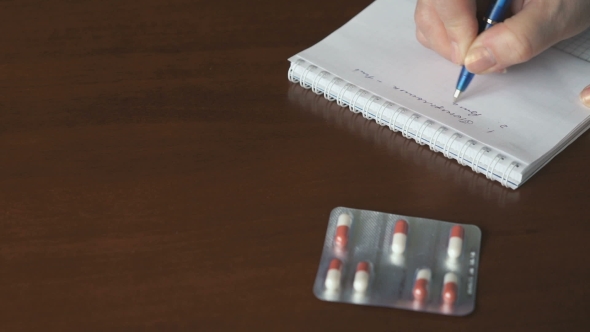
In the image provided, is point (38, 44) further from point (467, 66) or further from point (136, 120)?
point (467, 66)

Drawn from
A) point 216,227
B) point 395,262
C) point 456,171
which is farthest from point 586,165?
point 216,227

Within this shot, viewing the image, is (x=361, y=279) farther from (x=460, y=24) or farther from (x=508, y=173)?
(x=460, y=24)

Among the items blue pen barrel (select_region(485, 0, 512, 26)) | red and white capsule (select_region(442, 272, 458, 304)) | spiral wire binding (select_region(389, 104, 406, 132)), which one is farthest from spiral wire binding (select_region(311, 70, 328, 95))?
red and white capsule (select_region(442, 272, 458, 304))

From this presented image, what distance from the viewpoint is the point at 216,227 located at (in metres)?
0.70

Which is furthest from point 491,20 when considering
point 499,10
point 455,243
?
point 455,243

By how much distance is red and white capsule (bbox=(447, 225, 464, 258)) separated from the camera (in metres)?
0.67

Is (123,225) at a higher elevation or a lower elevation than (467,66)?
lower

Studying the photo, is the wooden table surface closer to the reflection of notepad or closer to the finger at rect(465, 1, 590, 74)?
the reflection of notepad

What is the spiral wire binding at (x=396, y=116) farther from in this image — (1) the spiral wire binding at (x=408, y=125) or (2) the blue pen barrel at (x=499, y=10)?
(2) the blue pen barrel at (x=499, y=10)

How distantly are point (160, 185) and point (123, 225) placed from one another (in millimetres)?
66

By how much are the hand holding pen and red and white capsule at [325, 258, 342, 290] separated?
317 mm

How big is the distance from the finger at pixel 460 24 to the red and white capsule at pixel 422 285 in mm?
324

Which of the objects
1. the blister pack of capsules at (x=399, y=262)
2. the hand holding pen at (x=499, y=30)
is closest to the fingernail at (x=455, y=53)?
the hand holding pen at (x=499, y=30)

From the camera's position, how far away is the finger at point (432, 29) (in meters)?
0.87
